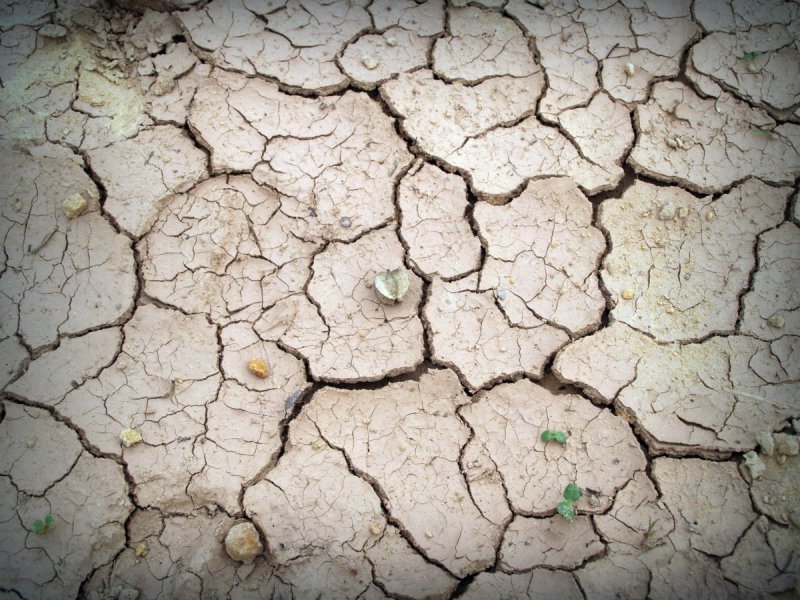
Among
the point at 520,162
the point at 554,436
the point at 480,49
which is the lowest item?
the point at 554,436

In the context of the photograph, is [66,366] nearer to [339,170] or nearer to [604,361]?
[339,170]

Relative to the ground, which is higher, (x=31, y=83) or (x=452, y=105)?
(x=452, y=105)

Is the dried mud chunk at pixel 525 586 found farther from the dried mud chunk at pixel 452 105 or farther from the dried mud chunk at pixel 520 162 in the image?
the dried mud chunk at pixel 452 105

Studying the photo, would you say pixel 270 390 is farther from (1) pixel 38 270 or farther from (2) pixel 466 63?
(2) pixel 466 63

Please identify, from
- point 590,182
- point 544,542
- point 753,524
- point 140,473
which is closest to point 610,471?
point 544,542

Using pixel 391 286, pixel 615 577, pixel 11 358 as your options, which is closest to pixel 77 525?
pixel 11 358

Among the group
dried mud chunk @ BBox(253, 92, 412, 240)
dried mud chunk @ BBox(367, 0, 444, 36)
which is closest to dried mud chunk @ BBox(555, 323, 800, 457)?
dried mud chunk @ BBox(253, 92, 412, 240)

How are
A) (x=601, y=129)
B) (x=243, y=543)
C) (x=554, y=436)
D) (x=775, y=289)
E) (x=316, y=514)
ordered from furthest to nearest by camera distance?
(x=601, y=129) → (x=775, y=289) → (x=554, y=436) → (x=316, y=514) → (x=243, y=543)
